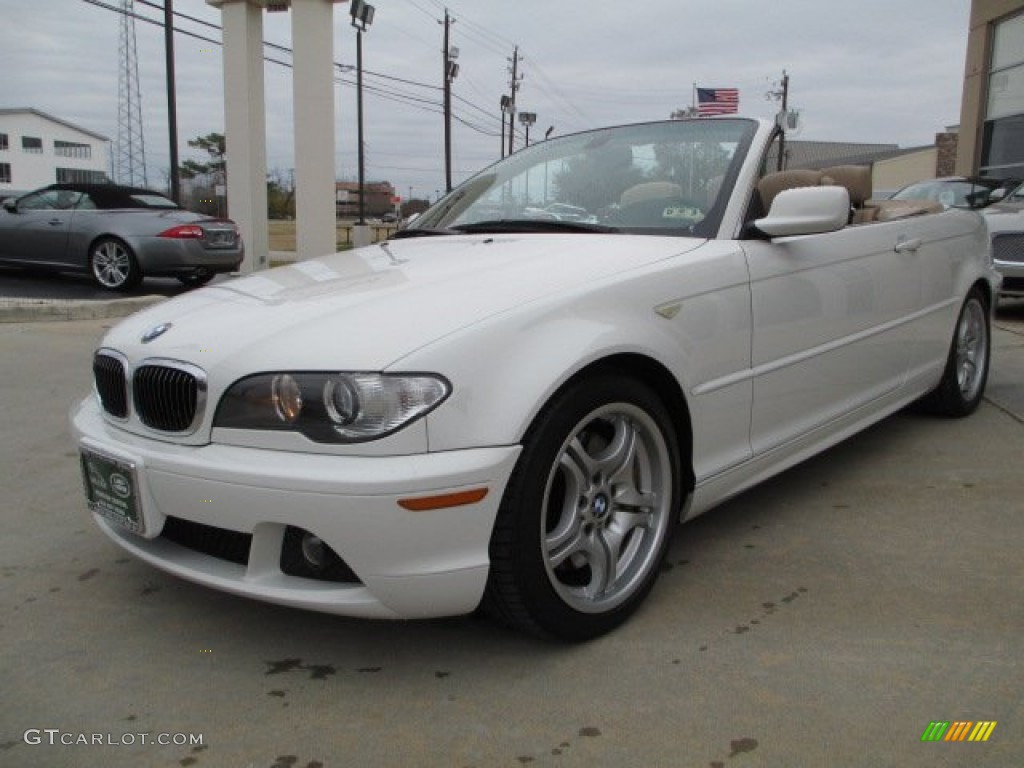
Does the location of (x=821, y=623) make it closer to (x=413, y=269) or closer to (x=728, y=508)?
(x=728, y=508)

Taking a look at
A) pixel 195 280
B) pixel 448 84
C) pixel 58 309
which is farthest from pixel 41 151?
pixel 58 309

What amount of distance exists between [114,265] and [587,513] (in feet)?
31.9

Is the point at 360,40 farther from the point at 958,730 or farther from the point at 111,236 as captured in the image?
the point at 958,730

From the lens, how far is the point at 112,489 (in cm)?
242

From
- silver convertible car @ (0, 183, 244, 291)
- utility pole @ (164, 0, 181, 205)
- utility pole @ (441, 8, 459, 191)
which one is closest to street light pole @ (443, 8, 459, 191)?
utility pole @ (441, 8, 459, 191)

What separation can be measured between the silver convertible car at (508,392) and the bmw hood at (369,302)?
11mm

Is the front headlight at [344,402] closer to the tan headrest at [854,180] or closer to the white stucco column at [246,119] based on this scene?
the tan headrest at [854,180]

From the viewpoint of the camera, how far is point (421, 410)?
2.03m

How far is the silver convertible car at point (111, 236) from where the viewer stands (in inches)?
414

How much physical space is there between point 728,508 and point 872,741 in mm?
1551

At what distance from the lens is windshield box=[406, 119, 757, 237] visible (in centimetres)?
305

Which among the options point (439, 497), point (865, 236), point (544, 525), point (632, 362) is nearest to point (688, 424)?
point (632, 362)

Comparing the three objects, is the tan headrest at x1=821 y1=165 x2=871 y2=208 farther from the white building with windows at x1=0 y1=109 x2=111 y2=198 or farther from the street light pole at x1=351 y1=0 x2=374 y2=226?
the white building with windows at x1=0 y1=109 x2=111 y2=198

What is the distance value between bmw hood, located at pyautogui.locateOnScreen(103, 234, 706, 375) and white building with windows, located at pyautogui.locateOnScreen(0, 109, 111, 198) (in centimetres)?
8346
